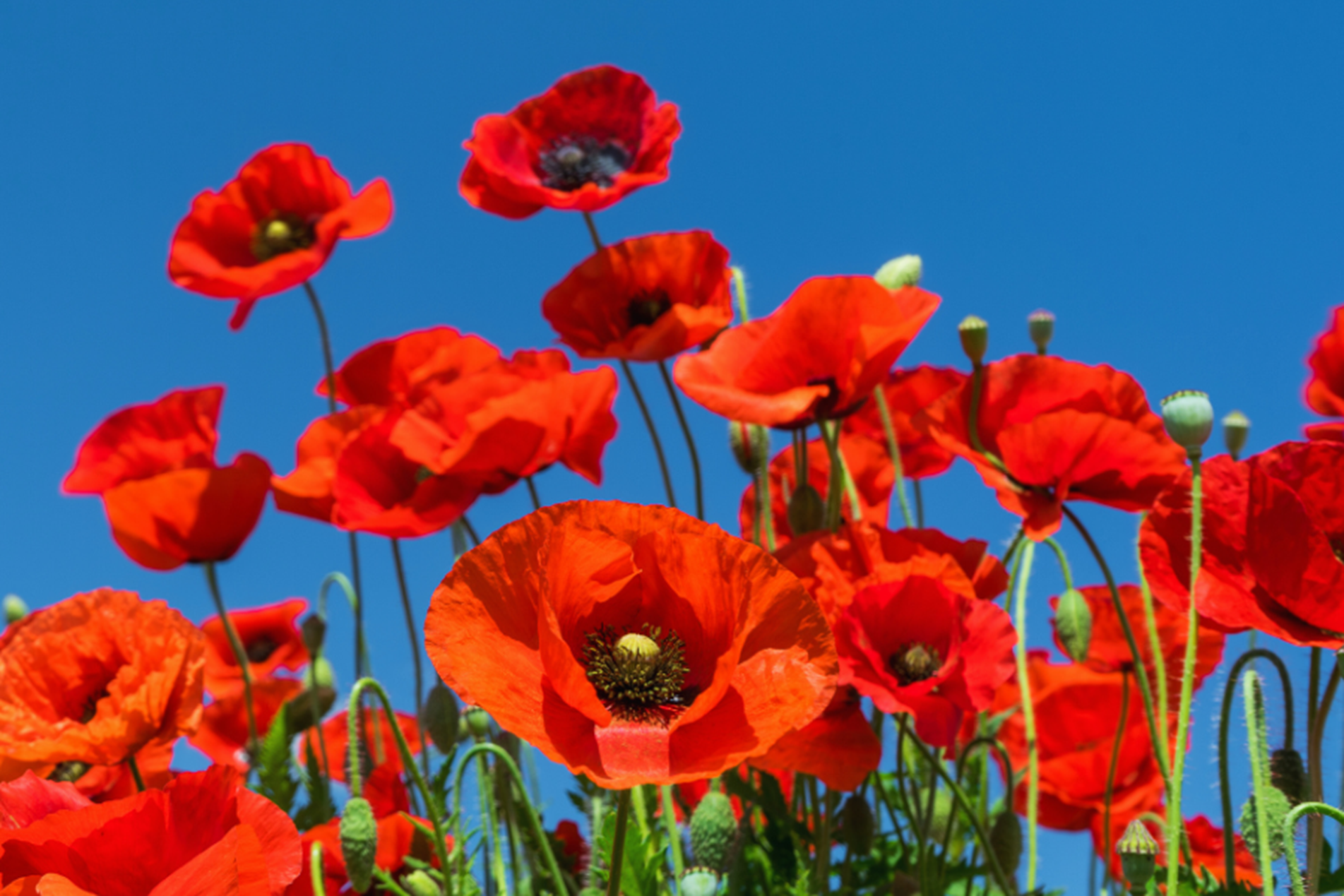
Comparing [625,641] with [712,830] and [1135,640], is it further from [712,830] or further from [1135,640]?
[1135,640]

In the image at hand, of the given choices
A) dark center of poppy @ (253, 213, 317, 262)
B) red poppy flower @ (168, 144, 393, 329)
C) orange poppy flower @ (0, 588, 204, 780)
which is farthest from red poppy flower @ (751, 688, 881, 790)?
dark center of poppy @ (253, 213, 317, 262)

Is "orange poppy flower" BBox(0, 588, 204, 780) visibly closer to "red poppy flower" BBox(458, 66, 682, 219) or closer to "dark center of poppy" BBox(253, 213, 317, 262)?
"red poppy flower" BBox(458, 66, 682, 219)

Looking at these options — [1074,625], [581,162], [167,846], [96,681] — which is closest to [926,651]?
[1074,625]

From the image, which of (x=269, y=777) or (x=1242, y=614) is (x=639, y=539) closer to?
(x=1242, y=614)

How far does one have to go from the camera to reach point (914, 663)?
1.74 meters

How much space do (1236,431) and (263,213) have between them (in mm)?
2078

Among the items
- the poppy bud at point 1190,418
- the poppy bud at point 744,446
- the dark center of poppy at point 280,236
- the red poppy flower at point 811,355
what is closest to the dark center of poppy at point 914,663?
the red poppy flower at point 811,355

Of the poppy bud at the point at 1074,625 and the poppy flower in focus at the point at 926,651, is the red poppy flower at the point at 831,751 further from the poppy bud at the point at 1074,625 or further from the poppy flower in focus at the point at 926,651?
the poppy bud at the point at 1074,625

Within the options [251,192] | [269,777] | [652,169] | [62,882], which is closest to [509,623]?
[62,882]

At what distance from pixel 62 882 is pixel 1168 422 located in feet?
3.88

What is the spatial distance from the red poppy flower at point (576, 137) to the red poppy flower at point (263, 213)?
14.4 inches

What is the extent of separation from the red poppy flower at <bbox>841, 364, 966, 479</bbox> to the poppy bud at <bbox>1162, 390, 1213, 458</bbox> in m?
1.02

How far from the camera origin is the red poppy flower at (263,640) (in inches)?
126

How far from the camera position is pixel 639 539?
1254 mm
